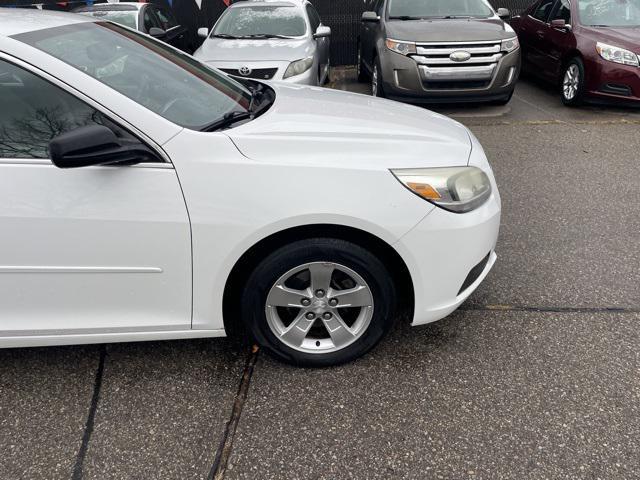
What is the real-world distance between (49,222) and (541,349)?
2407mm

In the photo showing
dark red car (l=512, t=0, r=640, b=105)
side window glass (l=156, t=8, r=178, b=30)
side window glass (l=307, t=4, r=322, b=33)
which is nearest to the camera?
dark red car (l=512, t=0, r=640, b=105)

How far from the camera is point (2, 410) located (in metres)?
2.46

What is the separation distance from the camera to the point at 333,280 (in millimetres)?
2520

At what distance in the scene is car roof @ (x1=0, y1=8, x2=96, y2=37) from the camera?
93.1 inches

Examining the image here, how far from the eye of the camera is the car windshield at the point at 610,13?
7.48 meters


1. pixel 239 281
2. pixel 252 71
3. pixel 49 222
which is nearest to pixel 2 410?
pixel 49 222

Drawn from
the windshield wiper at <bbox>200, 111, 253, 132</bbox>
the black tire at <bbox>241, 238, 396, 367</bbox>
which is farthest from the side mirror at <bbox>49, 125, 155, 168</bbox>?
the black tire at <bbox>241, 238, 396, 367</bbox>

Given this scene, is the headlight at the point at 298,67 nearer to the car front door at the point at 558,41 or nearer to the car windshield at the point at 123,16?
the car windshield at the point at 123,16

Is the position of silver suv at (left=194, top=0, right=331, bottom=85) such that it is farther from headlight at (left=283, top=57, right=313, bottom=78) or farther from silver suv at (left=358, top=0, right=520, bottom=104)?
silver suv at (left=358, top=0, right=520, bottom=104)

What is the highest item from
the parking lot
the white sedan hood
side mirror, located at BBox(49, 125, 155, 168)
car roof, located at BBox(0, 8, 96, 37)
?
car roof, located at BBox(0, 8, 96, 37)

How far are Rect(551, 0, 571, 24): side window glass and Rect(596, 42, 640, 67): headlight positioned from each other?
99 cm

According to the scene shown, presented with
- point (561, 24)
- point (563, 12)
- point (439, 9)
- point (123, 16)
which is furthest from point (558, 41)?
point (123, 16)

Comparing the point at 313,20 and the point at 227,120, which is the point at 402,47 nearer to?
the point at 313,20

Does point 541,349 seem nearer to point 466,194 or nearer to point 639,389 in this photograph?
point 639,389
